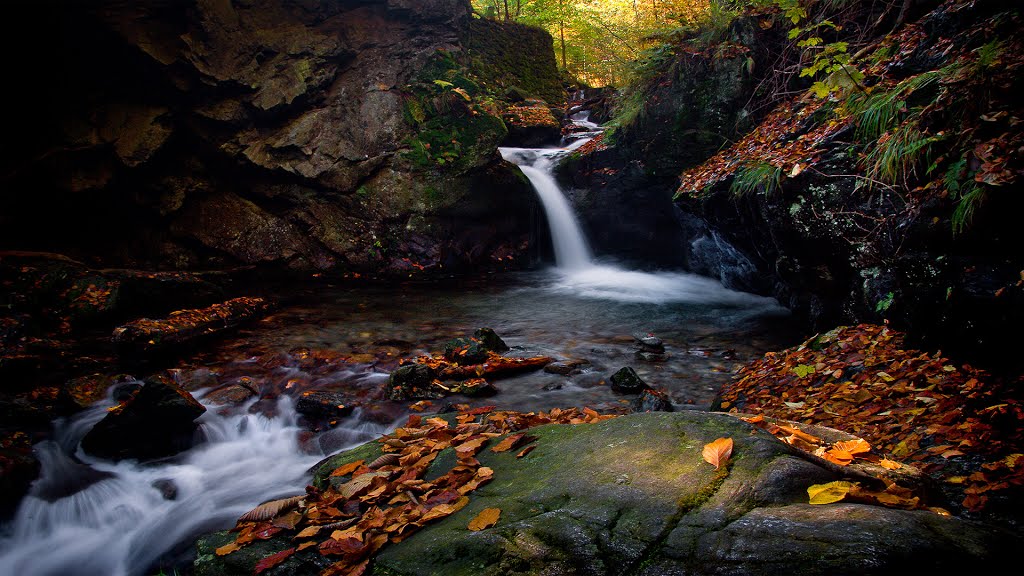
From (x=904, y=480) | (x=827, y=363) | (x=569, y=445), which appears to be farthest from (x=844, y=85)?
(x=569, y=445)

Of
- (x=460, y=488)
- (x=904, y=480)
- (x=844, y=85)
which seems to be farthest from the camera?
(x=844, y=85)

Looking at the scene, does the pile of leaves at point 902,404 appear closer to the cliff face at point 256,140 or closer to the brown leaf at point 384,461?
the brown leaf at point 384,461

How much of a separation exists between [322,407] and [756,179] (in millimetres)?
6144

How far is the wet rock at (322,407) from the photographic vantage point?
4.88m

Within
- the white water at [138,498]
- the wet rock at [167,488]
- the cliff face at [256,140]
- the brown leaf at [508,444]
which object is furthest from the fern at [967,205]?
the cliff face at [256,140]

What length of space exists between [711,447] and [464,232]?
36.2 ft

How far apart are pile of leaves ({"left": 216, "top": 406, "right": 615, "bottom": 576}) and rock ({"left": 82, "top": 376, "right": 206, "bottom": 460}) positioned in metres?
2.30

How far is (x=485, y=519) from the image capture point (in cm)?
190

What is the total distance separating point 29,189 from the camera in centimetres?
908

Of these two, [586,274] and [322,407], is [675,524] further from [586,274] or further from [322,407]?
[586,274]

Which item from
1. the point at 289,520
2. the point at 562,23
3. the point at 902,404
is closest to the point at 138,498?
the point at 289,520

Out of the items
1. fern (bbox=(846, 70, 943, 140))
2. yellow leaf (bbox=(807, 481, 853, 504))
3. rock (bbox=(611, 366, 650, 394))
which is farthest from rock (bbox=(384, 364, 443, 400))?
fern (bbox=(846, 70, 943, 140))

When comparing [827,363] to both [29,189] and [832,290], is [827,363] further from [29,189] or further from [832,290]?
[29,189]

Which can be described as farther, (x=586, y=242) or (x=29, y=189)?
(x=586, y=242)
